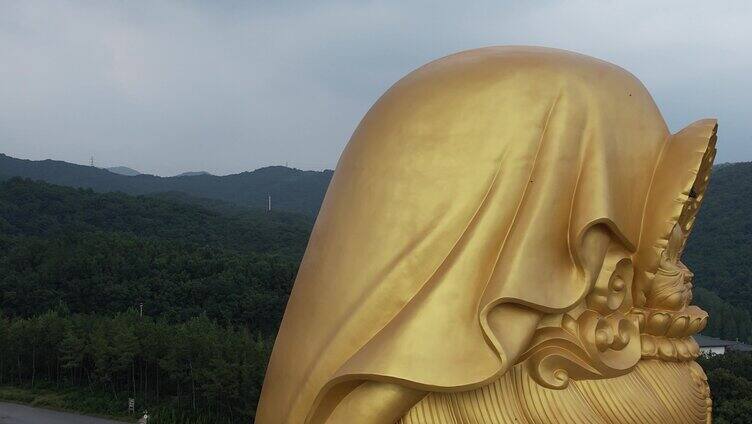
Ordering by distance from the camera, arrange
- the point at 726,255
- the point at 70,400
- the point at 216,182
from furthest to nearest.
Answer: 1. the point at 216,182
2. the point at 726,255
3. the point at 70,400

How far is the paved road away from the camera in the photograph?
556 inches

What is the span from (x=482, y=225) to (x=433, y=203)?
0.25 metres

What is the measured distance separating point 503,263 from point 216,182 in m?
115

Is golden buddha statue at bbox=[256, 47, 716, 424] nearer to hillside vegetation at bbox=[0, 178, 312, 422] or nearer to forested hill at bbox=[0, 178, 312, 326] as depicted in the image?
hillside vegetation at bbox=[0, 178, 312, 422]

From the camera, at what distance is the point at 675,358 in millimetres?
3307

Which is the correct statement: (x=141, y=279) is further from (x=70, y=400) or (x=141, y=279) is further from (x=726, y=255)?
(x=726, y=255)

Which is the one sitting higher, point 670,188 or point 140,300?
point 670,188

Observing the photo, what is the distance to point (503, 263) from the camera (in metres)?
2.86

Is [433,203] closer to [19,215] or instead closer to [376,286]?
[376,286]

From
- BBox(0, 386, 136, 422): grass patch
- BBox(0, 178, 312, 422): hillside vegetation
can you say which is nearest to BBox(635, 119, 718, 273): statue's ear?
BBox(0, 178, 312, 422): hillside vegetation

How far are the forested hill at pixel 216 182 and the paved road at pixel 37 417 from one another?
7117cm

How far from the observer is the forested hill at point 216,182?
94062 millimetres

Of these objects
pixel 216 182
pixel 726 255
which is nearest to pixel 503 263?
pixel 726 255

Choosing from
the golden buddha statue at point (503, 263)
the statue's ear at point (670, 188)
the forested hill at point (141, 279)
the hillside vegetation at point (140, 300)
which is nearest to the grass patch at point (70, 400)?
the hillside vegetation at point (140, 300)
